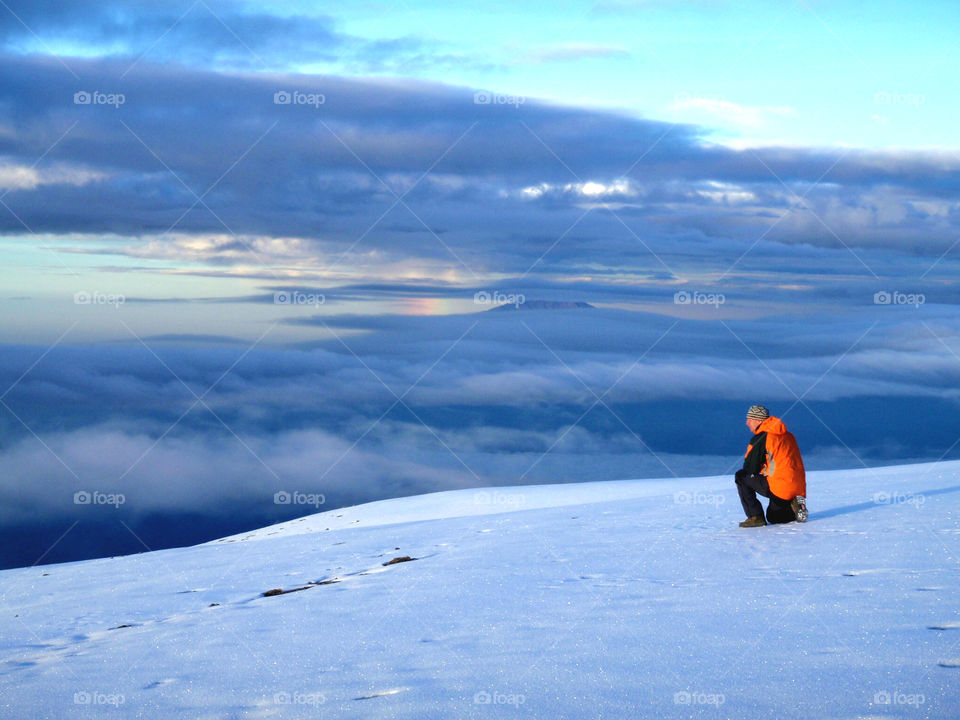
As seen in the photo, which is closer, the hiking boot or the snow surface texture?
the snow surface texture

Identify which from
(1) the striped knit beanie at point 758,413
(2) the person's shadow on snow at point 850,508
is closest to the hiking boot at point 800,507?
(2) the person's shadow on snow at point 850,508

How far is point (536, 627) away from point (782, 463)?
5.36 m

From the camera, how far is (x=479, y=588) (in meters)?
8.65

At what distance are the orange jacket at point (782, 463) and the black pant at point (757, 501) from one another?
11 cm

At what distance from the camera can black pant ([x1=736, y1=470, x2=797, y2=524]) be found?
11.0 metres

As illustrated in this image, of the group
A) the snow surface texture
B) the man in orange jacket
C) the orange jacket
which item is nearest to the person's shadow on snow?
the snow surface texture

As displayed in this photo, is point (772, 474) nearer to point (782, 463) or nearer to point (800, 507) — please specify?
point (782, 463)

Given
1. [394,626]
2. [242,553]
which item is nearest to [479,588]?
[394,626]

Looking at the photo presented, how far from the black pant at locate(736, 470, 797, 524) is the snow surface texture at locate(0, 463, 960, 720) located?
334 mm

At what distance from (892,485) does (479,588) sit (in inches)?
398

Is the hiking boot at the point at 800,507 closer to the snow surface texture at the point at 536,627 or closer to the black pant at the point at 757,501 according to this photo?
the black pant at the point at 757,501

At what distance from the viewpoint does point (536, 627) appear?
6781 millimetres

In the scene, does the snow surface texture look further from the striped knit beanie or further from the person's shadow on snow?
the striped knit beanie

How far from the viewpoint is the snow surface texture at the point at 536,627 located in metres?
5.02
